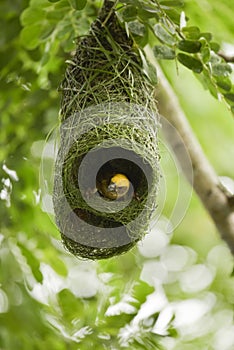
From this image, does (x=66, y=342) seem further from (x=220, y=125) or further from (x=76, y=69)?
(x=220, y=125)

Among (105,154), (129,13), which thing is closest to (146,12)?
(129,13)

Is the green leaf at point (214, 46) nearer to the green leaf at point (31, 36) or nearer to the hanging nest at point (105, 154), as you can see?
the hanging nest at point (105, 154)

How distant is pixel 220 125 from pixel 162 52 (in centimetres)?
116

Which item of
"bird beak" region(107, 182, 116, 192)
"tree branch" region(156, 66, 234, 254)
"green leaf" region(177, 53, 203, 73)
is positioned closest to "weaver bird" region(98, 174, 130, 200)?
"bird beak" region(107, 182, 116, 192)

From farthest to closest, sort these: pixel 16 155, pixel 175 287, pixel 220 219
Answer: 1. pixel 175 287
2. pixel 16 155
3. pixel 220 219

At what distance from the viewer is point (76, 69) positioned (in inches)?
46.8

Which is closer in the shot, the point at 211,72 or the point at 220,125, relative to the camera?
the point at 211,72

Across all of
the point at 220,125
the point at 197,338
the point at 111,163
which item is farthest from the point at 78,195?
the point at 220,125

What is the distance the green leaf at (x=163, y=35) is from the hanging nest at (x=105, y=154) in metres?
0.05

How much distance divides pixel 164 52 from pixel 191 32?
5 centimetres

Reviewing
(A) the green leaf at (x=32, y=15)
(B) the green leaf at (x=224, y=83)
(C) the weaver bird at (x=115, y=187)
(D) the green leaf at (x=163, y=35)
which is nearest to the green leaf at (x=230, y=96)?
(B) the green leaf at (x=224, y=83)

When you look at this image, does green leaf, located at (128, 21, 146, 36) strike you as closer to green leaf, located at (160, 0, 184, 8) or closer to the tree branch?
green leaf, located at (160, 0, 184, 8)

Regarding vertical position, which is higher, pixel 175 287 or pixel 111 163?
pixel 111 163

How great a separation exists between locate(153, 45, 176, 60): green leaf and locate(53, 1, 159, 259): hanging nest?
0.05 m
